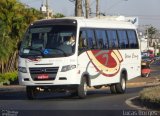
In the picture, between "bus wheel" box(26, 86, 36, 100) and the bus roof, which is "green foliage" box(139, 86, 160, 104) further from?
"bus wheel" box(26, 86, 36, 100)

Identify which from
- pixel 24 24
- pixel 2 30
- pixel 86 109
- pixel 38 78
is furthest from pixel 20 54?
pixel 24 24

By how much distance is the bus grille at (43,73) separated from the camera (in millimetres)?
22812

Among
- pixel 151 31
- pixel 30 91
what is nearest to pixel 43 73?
pixel 30 91

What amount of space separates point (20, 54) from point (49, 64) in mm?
1379

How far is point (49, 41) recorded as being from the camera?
2319 centimetres

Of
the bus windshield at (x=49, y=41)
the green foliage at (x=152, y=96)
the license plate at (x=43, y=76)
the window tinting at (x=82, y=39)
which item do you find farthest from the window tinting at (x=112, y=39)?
the green foliage at (x=152, y=96)

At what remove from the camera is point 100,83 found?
83.1 feet

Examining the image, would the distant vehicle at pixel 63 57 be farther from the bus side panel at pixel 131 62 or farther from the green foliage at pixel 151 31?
the green foliage at pixel 151 31

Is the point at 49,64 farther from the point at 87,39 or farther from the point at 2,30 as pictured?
the point at 2,30

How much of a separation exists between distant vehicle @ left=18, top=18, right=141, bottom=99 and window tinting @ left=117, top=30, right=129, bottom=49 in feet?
5.12

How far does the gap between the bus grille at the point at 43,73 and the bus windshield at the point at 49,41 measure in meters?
0.49

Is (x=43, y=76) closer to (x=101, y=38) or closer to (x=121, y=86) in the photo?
(x=101, y=38)

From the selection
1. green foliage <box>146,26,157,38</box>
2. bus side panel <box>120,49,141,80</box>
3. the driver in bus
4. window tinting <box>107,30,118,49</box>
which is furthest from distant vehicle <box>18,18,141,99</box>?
green foliage <box>146,26,157,38</box>

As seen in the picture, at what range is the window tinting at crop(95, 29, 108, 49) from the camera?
25.3 meters
